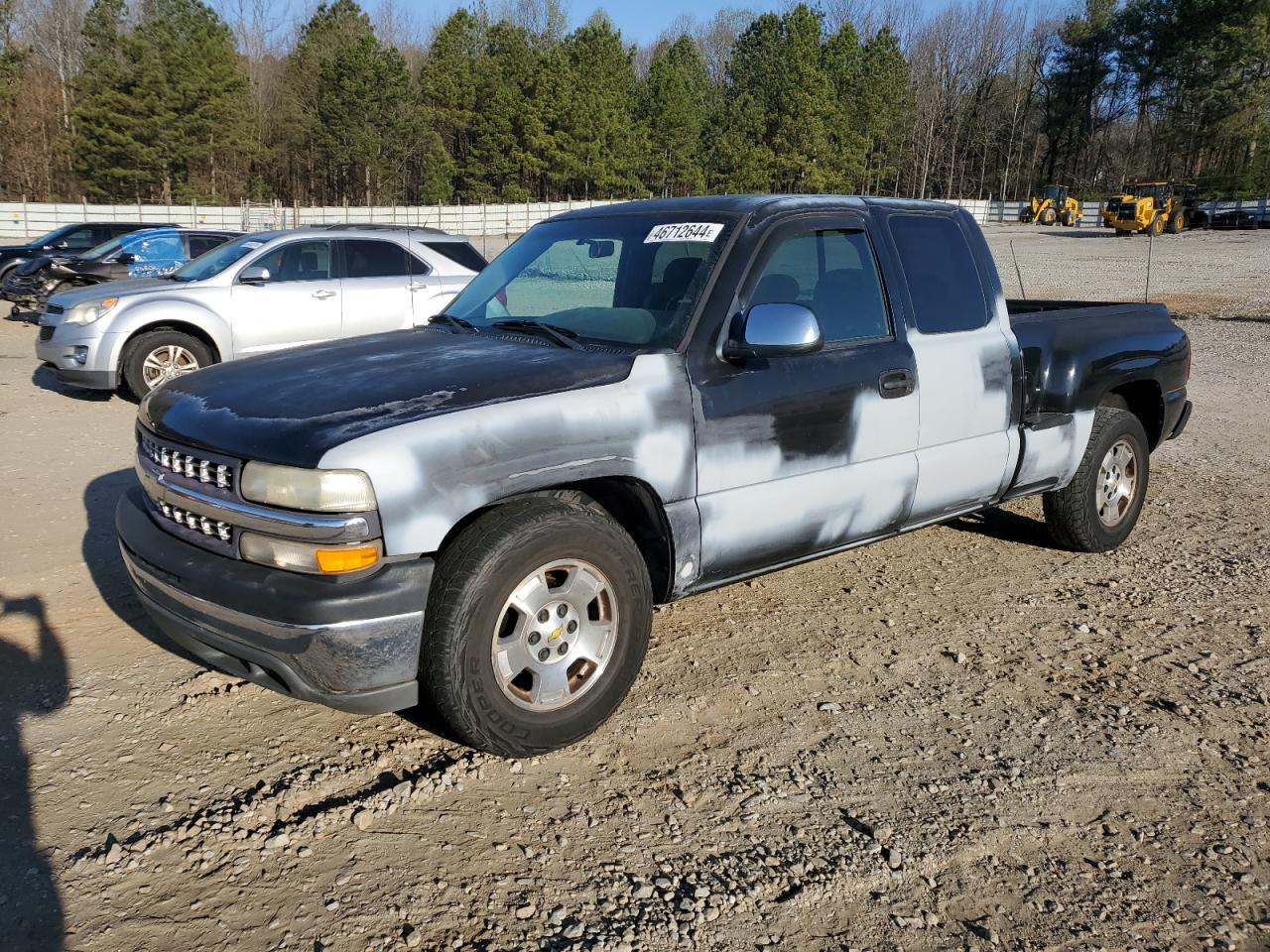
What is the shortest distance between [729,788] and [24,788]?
7.49ft

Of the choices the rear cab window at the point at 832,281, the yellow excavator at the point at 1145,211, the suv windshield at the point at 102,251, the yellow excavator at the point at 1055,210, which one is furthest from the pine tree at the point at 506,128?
the rear cab window at the point at 832,281

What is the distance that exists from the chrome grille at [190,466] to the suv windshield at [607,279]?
1.39 m

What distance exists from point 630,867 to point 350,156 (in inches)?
2641

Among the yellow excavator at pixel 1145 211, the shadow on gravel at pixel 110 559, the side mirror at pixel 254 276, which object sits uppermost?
the yellow excavator at pixel 1145 211

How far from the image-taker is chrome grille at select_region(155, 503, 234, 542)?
10.6 feet

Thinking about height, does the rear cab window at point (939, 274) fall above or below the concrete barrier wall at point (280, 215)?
below

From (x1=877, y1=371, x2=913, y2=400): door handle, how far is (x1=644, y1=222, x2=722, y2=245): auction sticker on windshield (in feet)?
3.09

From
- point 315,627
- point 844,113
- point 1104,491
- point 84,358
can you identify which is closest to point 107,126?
point 844,113

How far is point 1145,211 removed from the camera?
47.2 m

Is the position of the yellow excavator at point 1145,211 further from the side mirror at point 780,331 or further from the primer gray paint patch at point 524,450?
the primer gray paint patch at point 524,450

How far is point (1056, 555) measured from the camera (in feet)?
18.8

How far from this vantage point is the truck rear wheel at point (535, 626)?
3.14 metres

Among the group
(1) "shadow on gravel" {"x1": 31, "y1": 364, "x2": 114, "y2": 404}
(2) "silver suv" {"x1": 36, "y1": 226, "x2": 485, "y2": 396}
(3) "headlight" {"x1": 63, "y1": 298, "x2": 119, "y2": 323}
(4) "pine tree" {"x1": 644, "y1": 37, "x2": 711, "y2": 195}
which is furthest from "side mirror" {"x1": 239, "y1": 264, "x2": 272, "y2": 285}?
(4) "pine tree" {"x1": 644, "y1": 37, "x2": 711, "y2": 195}

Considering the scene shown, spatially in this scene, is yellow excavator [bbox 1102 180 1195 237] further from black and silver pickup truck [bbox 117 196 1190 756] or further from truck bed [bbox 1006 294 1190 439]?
black and silver pickup truck [bbox 117 196 1190 756]
